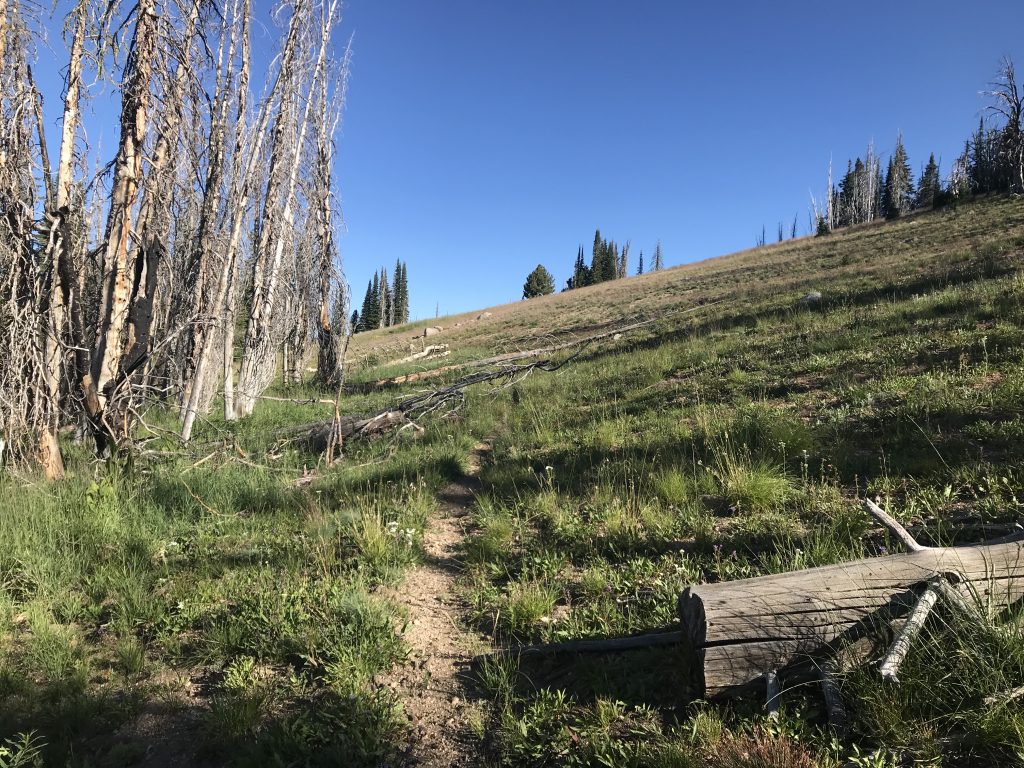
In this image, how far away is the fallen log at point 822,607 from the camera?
2.27 m

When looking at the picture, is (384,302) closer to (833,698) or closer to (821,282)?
(821,282)

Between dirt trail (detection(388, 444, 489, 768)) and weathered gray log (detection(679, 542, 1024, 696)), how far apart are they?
1269 millimetres

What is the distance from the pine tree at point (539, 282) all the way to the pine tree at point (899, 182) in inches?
1834

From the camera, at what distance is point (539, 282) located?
77.4m

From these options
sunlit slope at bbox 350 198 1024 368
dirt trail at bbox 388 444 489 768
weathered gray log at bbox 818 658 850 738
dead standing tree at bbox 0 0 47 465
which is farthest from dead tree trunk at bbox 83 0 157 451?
sunlit slope at bbox 350 198 1024 368

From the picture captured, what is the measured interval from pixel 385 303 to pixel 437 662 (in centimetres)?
8848

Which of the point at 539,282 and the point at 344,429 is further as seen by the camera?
the point at 539,282

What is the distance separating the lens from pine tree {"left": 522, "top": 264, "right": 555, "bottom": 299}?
77375 mm

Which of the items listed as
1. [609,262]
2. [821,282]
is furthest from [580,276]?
[821,282]

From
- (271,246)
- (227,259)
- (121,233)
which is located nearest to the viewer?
(121,233)

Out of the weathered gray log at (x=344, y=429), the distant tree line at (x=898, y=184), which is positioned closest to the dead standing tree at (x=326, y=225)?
the weathered gray log at (x=344, y=429)

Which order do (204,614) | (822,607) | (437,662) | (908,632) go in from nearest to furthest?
(908,632)
(822,607)
(437,662)
(204,614)

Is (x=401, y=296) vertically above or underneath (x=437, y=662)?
above

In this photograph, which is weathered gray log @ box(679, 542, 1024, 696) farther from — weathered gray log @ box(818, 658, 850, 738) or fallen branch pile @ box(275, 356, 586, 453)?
fallen branch pile @ box(275, 356, 586, 453)
